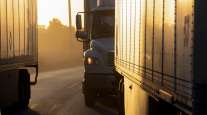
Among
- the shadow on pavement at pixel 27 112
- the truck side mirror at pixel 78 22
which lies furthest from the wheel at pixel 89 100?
the truck side mirror at pixel 78 22

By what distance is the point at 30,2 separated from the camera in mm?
18203

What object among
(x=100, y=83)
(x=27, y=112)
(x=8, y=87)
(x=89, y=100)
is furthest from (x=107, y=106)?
(x=8, y=87)

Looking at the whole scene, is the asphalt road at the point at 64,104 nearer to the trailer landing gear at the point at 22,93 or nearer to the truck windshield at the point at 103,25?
the trailer landing gear at the point at 22,93

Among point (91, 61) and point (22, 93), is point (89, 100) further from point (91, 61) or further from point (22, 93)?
point (22, 93)

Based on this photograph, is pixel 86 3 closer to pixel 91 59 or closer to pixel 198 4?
pixel 91 59

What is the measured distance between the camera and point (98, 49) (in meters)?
18.5

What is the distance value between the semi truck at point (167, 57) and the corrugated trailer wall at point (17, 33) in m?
3.79

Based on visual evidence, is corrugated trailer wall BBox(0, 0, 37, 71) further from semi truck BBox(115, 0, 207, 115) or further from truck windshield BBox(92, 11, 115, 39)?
semi truck BBox(115, 0, 207, 115)

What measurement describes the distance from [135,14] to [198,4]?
494cm

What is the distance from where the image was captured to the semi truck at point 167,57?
17.3 feet

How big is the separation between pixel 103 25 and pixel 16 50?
385 centimetres

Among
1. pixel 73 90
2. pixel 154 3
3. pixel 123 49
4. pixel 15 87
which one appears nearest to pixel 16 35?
pixel 15 87

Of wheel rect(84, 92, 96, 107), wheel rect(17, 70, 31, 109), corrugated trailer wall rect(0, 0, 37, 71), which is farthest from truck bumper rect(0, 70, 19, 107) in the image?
wheel rect(84, 92, 96, 107)

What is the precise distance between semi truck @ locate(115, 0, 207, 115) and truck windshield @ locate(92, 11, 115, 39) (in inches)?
302
